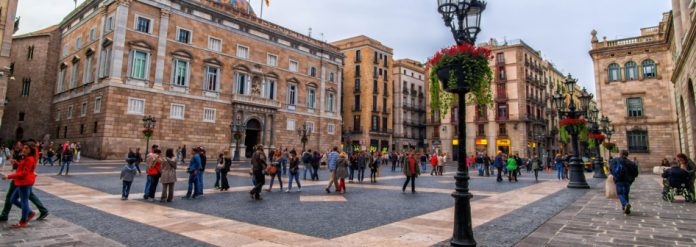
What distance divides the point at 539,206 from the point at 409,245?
5684mm

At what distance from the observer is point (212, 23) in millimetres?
32312

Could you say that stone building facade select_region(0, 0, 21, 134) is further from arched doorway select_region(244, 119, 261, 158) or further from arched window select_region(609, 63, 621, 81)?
arched window select_region(609, 63, 621, 81)

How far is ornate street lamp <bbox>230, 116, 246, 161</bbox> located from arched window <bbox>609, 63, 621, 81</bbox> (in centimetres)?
3349

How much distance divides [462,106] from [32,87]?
4773cm

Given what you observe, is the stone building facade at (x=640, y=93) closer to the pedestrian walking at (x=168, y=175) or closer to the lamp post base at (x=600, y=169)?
the lamp post base at (x=600, y=169)

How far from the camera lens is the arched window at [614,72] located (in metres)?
30.8

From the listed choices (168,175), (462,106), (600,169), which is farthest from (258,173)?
(600,169)

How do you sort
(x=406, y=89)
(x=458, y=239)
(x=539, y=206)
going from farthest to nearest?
(x=406, y=89)
(x=539, y=206)
(x=458, y=239)

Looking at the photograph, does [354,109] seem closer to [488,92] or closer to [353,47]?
[353,47]

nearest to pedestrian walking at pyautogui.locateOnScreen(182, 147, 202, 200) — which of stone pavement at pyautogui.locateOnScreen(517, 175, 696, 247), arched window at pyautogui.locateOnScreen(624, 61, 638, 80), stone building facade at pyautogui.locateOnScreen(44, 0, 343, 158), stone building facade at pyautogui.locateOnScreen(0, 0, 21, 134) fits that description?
stone pavement at pyautogui.locateOnScreen(517, 175, 696, 247)

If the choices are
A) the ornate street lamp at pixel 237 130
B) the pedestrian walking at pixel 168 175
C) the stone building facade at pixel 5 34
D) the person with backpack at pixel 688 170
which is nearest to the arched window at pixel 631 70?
the person with backpack at pixel 688 170

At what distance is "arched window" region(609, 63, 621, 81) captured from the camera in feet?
101

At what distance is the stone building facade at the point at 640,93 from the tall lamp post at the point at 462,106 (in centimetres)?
3230

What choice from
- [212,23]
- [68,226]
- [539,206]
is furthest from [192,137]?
[539,206]
